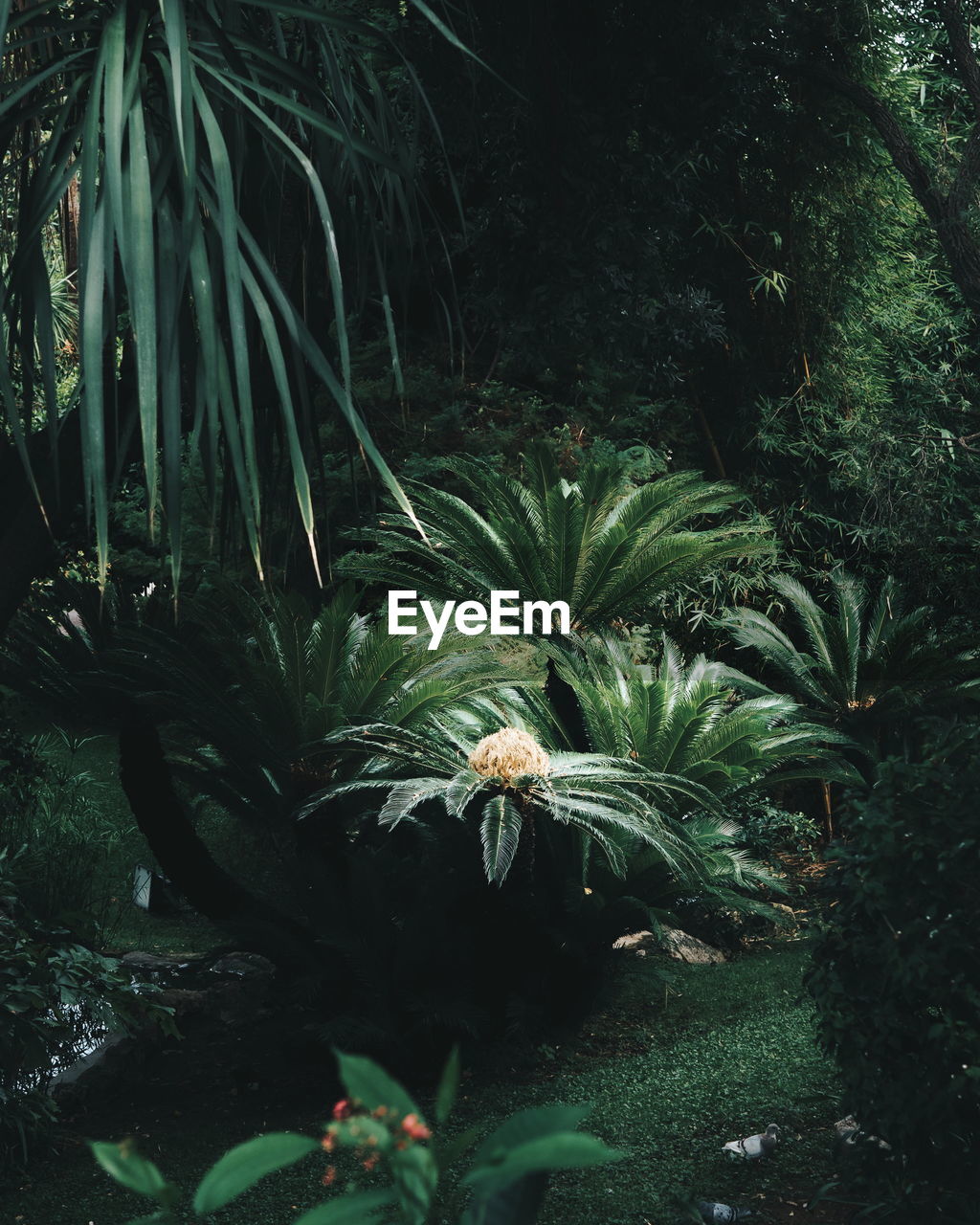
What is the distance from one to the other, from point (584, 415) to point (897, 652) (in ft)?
9.13

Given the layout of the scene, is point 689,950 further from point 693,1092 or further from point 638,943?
point 693,1092

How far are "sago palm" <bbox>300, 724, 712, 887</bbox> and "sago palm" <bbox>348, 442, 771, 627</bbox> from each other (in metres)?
1.12

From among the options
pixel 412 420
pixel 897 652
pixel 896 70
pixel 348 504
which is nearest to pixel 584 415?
pixel 412 420

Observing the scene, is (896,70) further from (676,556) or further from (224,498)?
(224,498)

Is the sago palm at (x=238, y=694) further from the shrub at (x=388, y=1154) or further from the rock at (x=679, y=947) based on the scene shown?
the shrub at (x=388, y=1154)

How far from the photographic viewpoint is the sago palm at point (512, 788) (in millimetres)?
4816

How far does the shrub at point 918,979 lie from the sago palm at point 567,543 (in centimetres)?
337

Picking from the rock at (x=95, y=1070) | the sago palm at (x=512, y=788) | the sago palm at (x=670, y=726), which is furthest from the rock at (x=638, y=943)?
the rock at (x=95, y=1070)

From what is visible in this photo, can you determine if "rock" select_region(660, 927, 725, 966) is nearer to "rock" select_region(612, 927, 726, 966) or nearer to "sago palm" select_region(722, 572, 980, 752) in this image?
"rock" select_region(612, 927, 726, 966)

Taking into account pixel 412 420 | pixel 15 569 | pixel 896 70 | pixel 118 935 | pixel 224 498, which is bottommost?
pixel 118 935

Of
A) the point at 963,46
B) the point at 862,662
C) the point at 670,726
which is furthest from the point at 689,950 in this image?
the point at 963,46

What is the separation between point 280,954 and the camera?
547 cm

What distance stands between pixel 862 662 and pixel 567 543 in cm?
360

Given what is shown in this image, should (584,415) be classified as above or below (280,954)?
above
